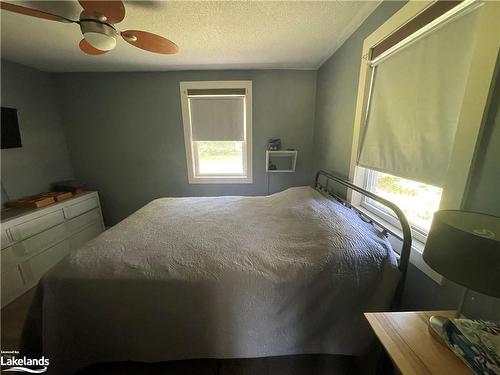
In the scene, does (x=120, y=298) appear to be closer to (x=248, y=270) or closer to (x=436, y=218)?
(x=248, y=270)

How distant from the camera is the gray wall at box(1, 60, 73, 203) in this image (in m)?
2.23

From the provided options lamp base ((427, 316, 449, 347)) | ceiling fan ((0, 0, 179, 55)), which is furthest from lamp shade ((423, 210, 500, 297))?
ceiling fan ((0, 0, 179, 55))


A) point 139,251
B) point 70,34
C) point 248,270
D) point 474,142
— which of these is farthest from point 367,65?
point 70,34

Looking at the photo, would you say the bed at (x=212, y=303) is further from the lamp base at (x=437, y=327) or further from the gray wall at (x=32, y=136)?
the gray wall at (x=32, y=136)

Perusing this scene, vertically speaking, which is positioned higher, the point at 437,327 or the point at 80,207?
the point at 437,327

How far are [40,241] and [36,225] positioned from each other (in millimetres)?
188

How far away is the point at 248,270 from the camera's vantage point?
1079mm

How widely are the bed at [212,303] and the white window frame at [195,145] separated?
1.87 m

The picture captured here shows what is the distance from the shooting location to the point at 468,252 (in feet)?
1.81

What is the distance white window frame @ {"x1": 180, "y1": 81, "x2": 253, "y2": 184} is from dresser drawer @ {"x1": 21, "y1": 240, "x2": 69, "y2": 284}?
5.82 feet

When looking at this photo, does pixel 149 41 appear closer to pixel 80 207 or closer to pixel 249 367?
pixel 249 367

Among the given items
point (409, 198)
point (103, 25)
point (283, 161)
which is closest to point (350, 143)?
point (409, 198)

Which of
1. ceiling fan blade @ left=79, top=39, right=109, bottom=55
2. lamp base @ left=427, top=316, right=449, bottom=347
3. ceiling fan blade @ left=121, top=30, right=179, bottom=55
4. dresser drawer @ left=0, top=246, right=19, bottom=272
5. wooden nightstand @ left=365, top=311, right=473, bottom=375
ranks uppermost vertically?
ceiling fan blade @ left=79, top=39, right=109, bottom=55

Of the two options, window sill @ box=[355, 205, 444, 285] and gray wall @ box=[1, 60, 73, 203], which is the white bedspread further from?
gray wall @ box=[1, 60, 73, 203]
